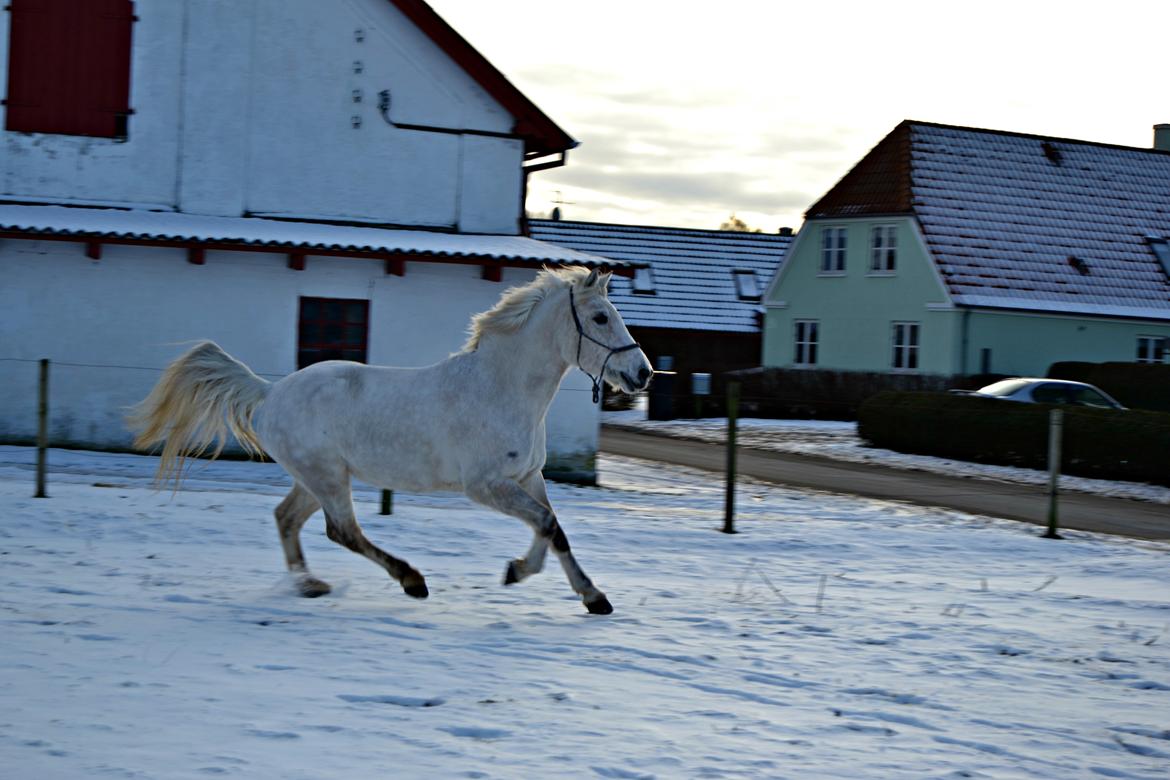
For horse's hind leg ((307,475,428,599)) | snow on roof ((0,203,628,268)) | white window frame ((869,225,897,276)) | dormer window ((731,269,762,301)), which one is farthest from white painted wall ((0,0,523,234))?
dormer window ((731,269,762,301))

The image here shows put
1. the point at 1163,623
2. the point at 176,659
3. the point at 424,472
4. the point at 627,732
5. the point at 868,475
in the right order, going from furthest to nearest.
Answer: the point at 868,475 < the point at 1163,623 < the point at 424,472 < the point at 176,659 < the point at 627,732

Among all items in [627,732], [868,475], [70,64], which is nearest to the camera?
[627,732]

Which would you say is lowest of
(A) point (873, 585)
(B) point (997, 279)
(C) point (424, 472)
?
(A) point (873, 585)

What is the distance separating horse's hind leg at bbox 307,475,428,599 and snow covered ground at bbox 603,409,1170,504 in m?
13.6

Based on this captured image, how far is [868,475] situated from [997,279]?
45.2ft

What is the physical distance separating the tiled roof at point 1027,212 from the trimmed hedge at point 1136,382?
3.73 metres

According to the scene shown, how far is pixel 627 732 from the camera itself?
5070 mm

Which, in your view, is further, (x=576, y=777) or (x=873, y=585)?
(x=873, y=585)

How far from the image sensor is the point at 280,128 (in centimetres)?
1803

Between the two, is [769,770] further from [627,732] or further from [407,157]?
[407,157]

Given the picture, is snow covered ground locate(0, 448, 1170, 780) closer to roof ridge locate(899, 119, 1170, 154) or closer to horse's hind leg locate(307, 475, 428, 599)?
horse's hind leg locate(307, 475, 428, 599)

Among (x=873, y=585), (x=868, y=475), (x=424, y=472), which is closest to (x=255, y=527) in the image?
(x=424, y=472)

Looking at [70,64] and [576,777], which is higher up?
[70,64]

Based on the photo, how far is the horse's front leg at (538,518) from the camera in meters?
7.31
